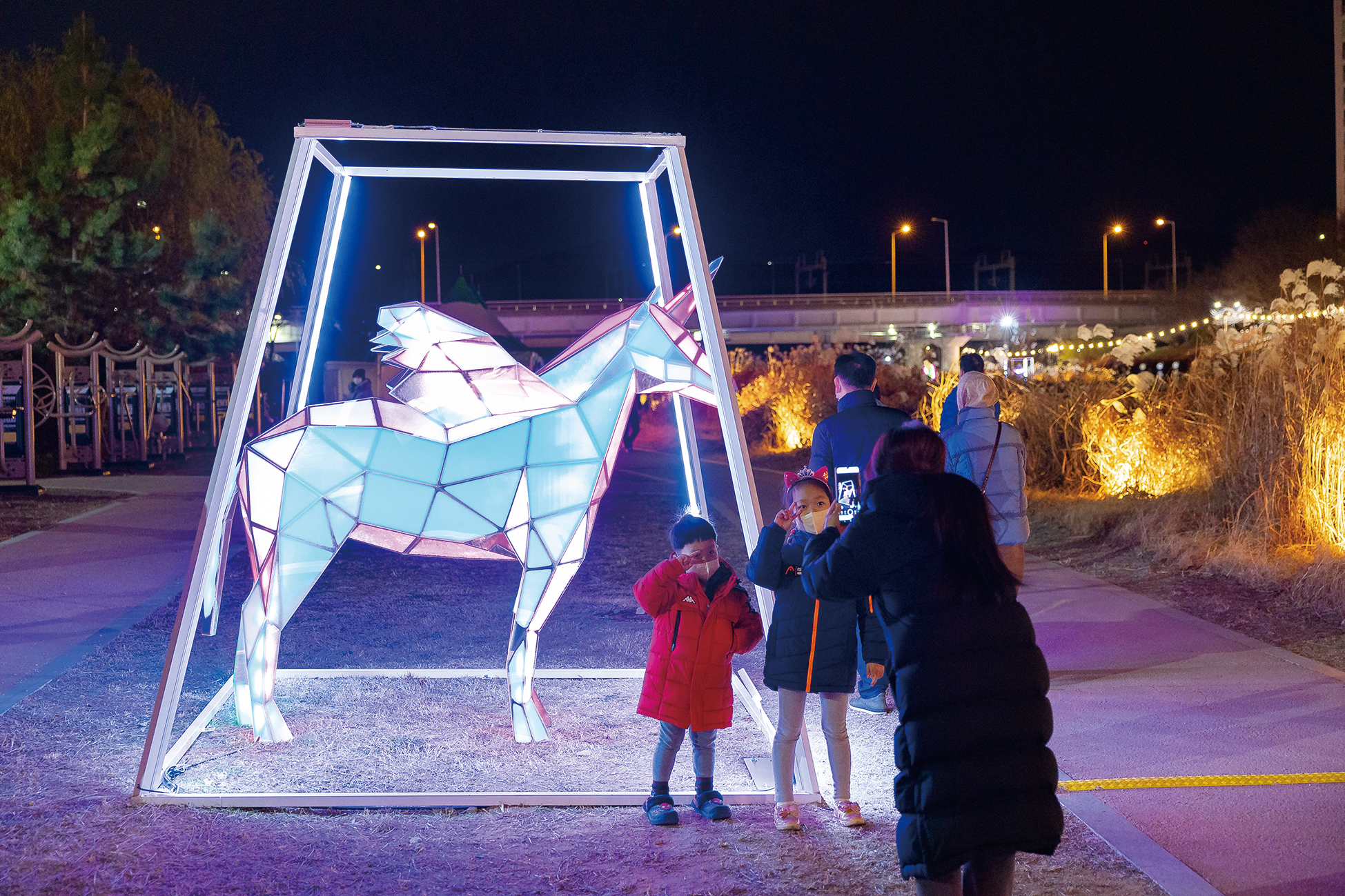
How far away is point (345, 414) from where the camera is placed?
4676mm

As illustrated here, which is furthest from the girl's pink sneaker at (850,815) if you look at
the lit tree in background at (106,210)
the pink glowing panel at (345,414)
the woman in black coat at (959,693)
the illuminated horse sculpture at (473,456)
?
the lit tree in background at (106,210)

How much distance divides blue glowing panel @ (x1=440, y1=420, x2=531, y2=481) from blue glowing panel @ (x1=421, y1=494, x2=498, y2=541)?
0.34ft

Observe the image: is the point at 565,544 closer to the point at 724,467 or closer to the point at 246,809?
the point at 246,809

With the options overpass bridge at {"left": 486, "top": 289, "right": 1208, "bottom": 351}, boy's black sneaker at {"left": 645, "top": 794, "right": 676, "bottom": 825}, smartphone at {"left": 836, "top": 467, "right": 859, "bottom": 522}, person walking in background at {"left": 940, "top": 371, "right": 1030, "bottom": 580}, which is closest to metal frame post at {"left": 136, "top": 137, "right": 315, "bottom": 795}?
Answer: boy's black sneaker at {"left": 645, "top": 794, "right": 676, "bottom": 825}

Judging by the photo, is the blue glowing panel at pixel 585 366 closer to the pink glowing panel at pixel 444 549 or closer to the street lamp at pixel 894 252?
the pink glowing panel at pixel 444 549

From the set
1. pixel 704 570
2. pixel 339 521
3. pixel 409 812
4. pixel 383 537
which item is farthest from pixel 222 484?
pixel 704 570

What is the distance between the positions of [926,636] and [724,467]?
20.6 meters

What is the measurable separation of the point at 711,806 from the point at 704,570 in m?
0.83

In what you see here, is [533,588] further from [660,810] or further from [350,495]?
[660,810]

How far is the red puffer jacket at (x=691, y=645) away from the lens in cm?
388

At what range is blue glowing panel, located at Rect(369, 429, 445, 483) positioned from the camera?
4688 mm

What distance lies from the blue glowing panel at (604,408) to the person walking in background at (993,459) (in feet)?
5.75

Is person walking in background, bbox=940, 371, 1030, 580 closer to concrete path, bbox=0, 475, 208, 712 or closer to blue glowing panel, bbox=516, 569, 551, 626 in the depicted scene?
blue glowing panel, bbox=516, 569, 551, 626

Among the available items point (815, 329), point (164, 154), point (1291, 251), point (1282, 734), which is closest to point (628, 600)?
point (1282, 734)
